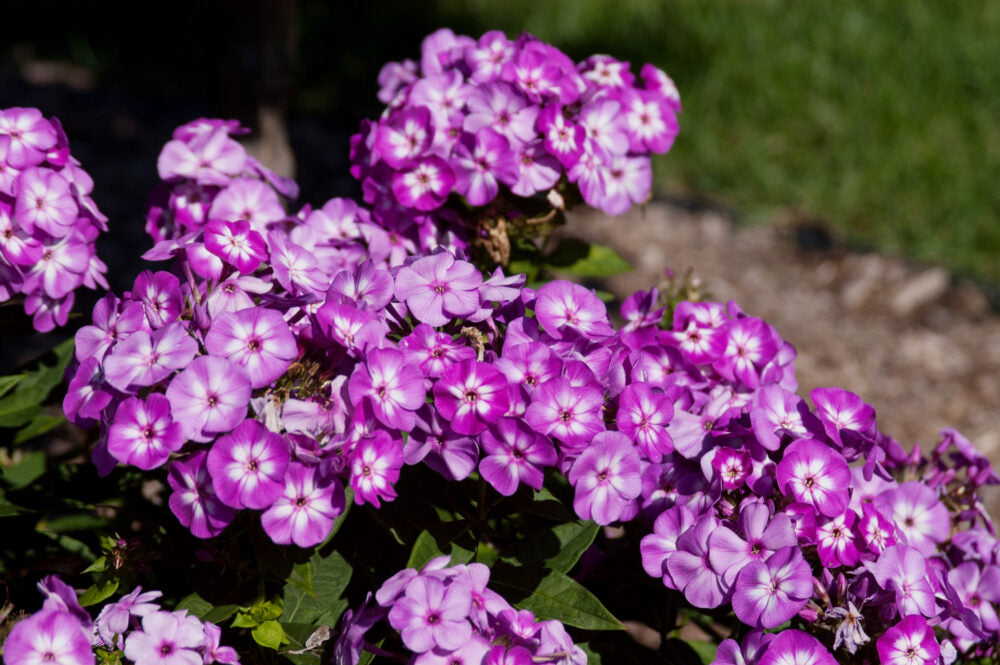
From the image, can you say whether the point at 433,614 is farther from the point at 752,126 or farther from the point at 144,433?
the point at 752,126

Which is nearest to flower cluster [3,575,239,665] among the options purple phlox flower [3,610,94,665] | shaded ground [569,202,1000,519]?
purple phlox flower [3,610,94,665]

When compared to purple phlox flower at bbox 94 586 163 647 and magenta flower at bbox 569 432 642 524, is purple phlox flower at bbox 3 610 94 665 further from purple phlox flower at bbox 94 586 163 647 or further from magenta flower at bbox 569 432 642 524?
magenta flower at bbox 569 432 642 524

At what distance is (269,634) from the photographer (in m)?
1.49

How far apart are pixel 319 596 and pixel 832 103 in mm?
4621

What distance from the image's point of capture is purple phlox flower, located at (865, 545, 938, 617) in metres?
1.45

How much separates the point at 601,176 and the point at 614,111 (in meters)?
0.13

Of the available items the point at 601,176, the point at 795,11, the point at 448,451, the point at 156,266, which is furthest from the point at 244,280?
the point at 795,11

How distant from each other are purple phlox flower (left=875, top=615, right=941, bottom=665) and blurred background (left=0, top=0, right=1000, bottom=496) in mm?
2027

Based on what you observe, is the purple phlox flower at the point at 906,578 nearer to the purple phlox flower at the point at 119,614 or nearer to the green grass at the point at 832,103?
the purple phlox flower at the point at 119,614

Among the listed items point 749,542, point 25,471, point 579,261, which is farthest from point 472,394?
point 25,471

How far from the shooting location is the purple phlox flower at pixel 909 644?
1427 millimetres

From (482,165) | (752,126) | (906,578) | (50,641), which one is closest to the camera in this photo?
(50,641)

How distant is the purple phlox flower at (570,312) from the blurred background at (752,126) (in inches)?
70.8

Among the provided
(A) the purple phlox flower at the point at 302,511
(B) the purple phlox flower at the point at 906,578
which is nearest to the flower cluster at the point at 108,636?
(A) the purple phlox flower at the point at 302,511
